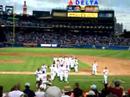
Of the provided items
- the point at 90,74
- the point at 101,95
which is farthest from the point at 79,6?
the point at 101,95

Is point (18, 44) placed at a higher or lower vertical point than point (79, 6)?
lower

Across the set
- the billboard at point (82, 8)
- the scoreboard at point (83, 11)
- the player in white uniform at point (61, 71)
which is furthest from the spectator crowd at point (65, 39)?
the player in white uniform at point (61, 71)

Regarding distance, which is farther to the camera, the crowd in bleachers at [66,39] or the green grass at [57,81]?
the crowd in bleachers at [66,39]

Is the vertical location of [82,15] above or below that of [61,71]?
above

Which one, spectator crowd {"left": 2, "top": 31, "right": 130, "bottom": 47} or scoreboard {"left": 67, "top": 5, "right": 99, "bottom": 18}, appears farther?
spectator crowd {"left": 2, "top": 31, "right": 130, "bottom": 47}

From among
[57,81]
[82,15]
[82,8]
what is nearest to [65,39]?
[82,15]

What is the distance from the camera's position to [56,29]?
12425 centimetres

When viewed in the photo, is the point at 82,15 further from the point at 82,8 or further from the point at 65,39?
the point at 65,39

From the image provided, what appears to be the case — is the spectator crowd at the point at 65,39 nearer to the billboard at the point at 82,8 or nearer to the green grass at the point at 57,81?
the billboard at the point at 82,8

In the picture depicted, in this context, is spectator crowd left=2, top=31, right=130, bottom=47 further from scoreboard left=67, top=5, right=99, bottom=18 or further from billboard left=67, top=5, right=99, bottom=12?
billboard left=67, top=5, right=99, bottom=12

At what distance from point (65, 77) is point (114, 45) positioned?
3153 inches

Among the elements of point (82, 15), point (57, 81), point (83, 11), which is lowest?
point (57, 81)

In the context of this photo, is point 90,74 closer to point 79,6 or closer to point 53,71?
point 53,71

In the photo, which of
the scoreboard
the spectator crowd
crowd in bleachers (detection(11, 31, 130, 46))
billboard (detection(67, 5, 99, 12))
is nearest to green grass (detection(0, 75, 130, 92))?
Answer: the spectator crowd
